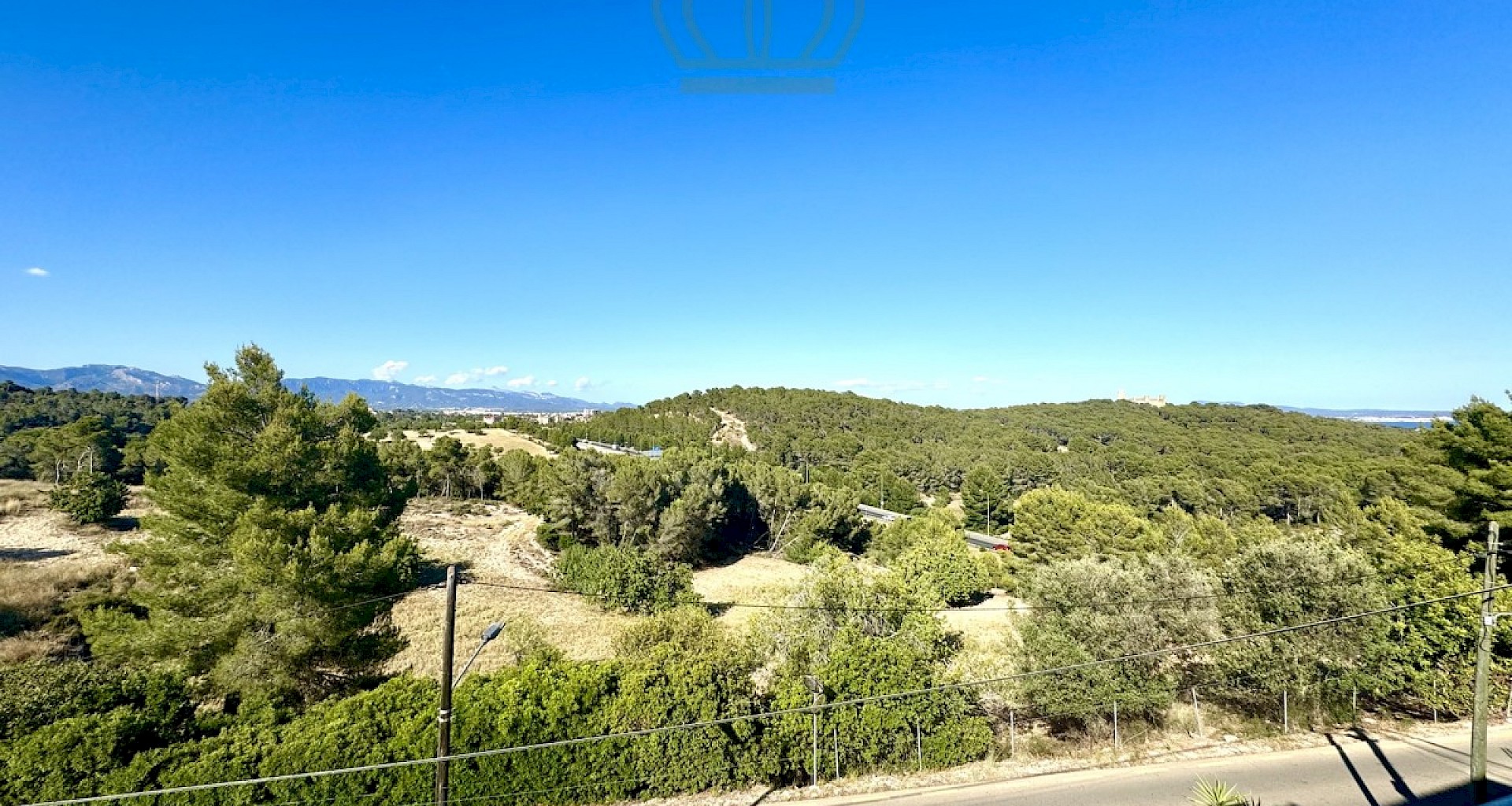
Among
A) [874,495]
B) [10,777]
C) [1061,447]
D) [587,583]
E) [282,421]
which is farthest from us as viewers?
[1061,447]

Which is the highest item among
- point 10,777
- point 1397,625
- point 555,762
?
point 1397,625

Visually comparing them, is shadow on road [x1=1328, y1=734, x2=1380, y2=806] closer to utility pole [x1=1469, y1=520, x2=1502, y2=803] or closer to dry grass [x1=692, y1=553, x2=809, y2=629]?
utility pole [x1=1469, y1=520, x2=1502, y2=803]

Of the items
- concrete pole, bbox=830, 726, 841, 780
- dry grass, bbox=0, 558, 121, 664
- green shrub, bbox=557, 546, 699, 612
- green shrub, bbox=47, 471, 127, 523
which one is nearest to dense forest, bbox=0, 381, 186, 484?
green shrub, bbox=47, 471, 127, 523

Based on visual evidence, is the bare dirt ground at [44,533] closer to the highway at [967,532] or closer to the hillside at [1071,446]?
the highway at [967,532]

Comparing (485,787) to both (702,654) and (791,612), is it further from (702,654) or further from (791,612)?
(791,612)

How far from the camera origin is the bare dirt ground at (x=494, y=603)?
21.3 meters

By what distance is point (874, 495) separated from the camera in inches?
2520

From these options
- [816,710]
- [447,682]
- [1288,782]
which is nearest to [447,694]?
[447,682]

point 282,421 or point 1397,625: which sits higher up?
point 282,421

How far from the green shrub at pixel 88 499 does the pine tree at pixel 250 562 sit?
28.4m

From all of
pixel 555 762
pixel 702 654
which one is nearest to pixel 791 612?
pixel 702 654

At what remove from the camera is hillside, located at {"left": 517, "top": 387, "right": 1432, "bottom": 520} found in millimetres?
51781

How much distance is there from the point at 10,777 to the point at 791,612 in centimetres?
1416

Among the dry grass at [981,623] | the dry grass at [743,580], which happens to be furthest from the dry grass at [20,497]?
the dry grass at [981,623]
